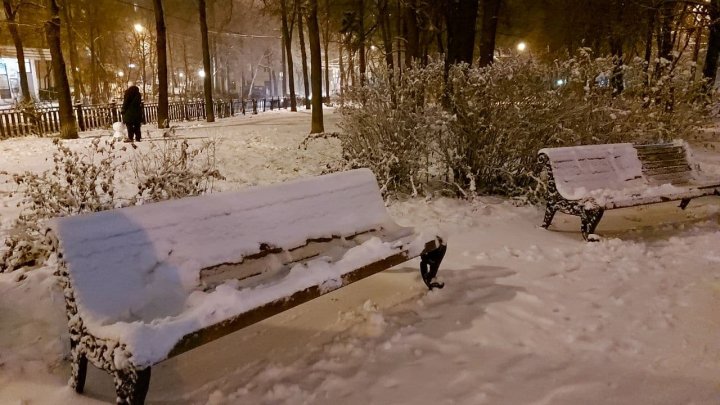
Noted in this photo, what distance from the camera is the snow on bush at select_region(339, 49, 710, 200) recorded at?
6.43 m

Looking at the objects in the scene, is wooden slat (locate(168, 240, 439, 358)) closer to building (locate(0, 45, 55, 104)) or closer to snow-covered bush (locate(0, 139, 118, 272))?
snow-covered bush (locate(0, 139, 118, 272))

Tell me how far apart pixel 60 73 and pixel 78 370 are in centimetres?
1396

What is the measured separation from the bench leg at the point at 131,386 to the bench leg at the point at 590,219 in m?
4.37

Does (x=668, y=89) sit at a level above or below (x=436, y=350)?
above

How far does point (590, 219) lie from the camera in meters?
5.14

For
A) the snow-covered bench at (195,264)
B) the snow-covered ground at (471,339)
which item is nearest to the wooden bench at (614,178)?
the snow-covered ground at (471,339)

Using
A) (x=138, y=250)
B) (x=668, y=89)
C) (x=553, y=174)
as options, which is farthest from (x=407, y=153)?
(x=668, y=89)

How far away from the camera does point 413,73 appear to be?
6609 millimetres

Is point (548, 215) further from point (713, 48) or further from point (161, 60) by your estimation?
point (161, 60)

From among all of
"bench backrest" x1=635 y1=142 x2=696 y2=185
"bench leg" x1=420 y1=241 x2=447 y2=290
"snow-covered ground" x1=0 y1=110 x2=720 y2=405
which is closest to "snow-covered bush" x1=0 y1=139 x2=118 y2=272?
"snow-covered ground" x1=0 y1=110 x2=720 y2=405

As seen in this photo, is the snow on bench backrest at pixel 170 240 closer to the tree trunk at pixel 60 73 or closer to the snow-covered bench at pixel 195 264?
the snow-covered bench at pixel 195 264

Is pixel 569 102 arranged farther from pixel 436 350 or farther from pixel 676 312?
pixel 436 350

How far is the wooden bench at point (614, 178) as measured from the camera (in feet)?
17.2

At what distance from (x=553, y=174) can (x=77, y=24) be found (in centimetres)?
2856
